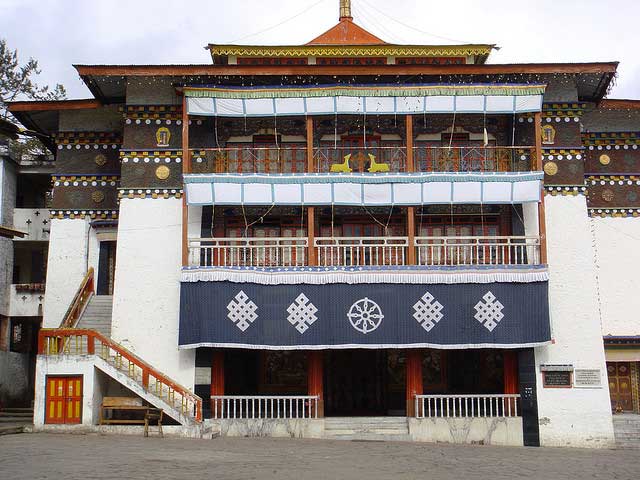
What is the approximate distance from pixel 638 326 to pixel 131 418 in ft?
43.2

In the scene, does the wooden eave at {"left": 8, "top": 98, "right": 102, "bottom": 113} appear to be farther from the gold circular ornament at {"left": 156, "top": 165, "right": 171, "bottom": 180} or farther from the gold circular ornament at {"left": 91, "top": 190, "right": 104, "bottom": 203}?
the gold circular ornament at {"left": 156, "top": 165, "right": 171, "bottom": 180}

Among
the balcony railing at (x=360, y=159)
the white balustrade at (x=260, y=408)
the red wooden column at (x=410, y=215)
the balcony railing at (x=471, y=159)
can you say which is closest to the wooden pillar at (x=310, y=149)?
the balcony railing at (x=360, y=159)

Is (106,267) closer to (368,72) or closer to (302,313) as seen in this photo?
(302,313)

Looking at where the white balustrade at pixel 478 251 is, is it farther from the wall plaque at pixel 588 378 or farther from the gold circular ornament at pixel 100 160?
the gold circular ornament at pixel 100 160

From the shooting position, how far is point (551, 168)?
72.6ft

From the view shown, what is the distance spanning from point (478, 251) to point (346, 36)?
887cm

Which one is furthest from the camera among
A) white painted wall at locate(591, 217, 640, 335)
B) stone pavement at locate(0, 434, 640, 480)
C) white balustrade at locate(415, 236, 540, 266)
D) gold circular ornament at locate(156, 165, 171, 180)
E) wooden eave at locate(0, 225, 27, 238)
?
wooden eave at locate(0, 225, 27, 238)

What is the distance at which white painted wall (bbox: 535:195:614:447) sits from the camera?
2067cm

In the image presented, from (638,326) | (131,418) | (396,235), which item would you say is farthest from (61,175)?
(638,326)

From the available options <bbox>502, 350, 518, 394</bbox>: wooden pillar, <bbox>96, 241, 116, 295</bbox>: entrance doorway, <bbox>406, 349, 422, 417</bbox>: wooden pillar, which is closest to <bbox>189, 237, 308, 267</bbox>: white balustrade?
<bbox>406, 349, 422, 417</bbox>: wooden pillar

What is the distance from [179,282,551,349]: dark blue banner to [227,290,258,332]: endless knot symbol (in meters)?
0.02

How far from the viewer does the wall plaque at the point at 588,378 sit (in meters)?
20.9

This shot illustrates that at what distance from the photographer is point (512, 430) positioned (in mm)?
20578

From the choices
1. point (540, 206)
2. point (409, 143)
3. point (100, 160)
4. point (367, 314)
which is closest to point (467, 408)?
point (367, 314)
